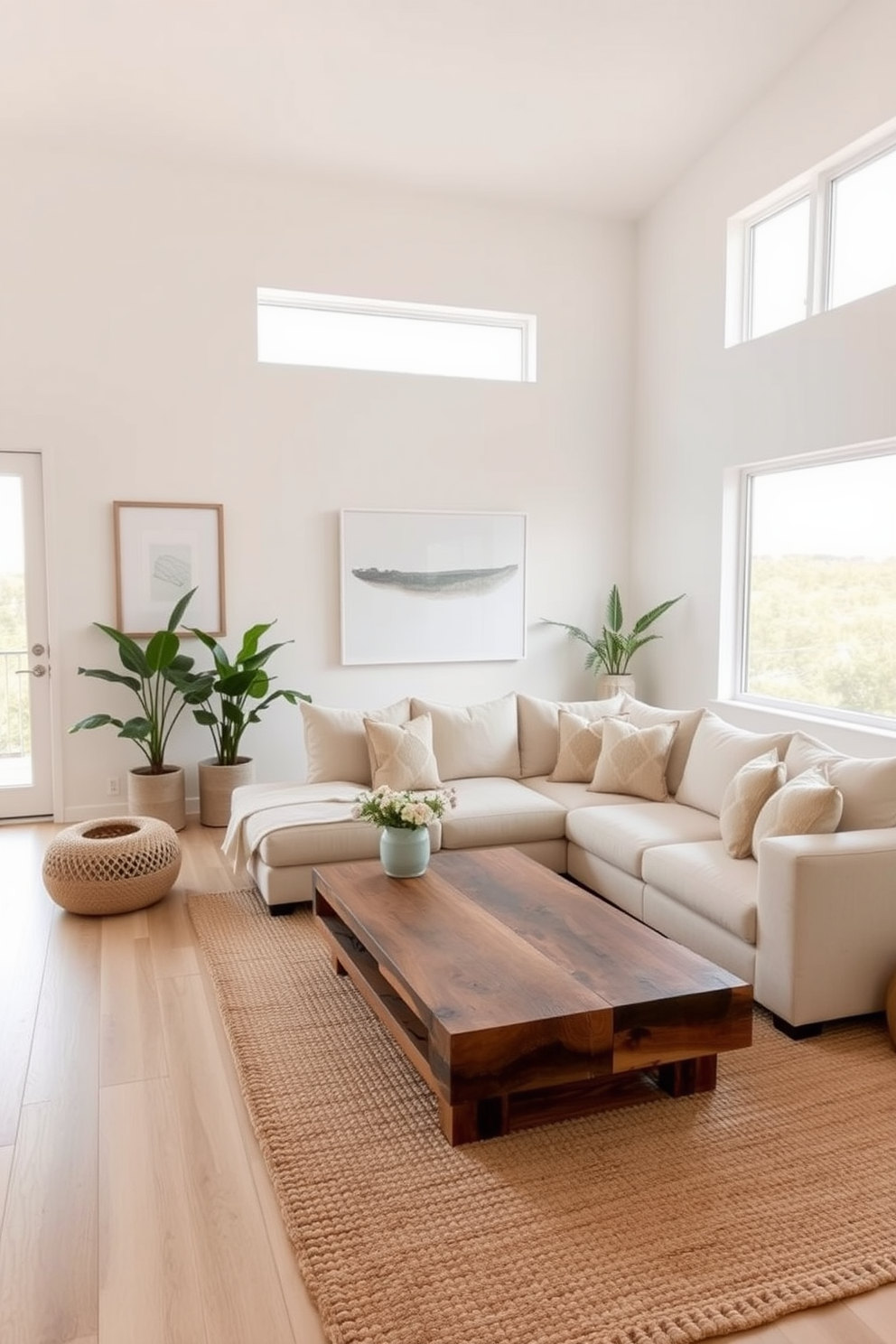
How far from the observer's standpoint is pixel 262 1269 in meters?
1.92

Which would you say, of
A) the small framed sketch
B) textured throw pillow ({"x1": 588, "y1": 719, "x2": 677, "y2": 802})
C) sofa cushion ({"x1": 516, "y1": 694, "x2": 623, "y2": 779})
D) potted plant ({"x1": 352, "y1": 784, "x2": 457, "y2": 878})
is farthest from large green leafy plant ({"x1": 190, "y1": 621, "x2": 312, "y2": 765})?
potted plant ({"x1": 352, "y1": 784, "x2": 457, "y2": 878})

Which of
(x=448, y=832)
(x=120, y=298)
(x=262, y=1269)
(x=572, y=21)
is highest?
(x=572, y=21)

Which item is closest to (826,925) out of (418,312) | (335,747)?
(335,747)

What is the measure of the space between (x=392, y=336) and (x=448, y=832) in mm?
3346

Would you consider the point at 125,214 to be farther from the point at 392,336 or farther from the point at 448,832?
the point at 448,832

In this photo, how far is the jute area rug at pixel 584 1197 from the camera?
181 cm

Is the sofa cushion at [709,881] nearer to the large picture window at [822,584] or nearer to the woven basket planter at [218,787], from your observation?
the large picture window at [822,584]

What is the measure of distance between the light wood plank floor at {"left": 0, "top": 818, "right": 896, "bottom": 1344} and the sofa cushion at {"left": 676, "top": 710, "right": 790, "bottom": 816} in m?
2.16

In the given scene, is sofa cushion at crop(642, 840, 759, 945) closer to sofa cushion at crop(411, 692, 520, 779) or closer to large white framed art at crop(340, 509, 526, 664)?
sofa cushion at crop(411, 692, 520, 779)

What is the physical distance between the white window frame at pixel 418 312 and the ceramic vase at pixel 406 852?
3.41 meters

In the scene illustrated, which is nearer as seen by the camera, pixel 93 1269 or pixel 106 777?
pixel 93 1269

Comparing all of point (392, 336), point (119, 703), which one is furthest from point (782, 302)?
point (119, 703)

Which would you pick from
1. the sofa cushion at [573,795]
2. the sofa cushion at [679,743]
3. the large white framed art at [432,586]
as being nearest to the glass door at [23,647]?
the large white framed art at [432,586]

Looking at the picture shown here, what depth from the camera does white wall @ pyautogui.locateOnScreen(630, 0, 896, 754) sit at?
437 centimetres
